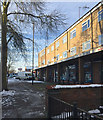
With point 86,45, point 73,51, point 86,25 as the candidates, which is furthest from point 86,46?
point 73,51

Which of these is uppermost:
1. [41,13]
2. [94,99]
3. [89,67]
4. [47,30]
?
[41,13]

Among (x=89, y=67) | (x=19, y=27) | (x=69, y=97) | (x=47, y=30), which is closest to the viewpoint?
(x=69, y=97)

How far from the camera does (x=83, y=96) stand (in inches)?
309

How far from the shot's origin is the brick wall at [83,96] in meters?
6.93

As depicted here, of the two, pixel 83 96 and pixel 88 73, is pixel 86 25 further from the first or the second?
pixel 83 96

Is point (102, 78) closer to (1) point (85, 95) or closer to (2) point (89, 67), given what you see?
(2) point (89, 67)

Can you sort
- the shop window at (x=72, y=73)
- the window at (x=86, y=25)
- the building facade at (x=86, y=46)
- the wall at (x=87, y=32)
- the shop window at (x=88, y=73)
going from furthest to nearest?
1. the shop window at (x=72, y=73)
2. the shop window at (x=88, y=73)
3. the window at (x=86, y=25)
4. the wall at (x=87, y=32)
5. the building facade at (x=86, y=46)

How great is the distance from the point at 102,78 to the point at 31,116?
15424 mm

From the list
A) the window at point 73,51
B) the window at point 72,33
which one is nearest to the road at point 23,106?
the window at point 73,51

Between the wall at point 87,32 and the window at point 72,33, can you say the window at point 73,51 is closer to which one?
the wall at point 87,32

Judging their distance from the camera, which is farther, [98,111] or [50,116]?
[98,111]

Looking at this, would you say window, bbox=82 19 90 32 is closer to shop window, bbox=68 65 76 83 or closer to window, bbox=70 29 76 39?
window, bbox=70 29 76 39

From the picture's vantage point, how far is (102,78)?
19.7 meters

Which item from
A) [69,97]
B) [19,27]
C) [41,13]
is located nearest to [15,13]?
[19,27]
